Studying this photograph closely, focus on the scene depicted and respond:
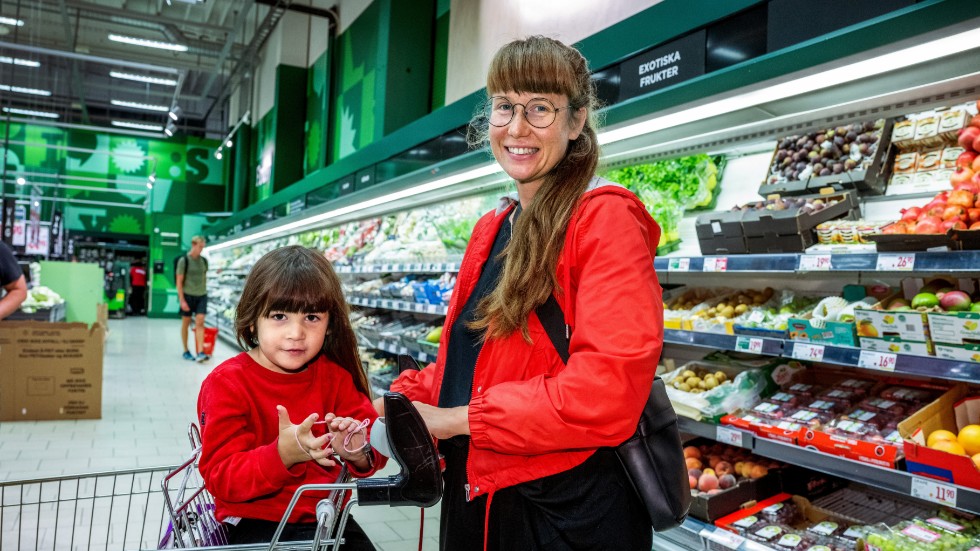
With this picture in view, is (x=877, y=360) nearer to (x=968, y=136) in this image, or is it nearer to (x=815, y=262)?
(x=815, y=262)

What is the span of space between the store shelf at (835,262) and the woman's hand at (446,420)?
163 centimetres

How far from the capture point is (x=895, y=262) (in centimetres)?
207

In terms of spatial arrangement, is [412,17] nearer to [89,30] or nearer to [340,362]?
[340,362]

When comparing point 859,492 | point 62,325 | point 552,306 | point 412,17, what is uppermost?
point 412,17

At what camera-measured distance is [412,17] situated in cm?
703

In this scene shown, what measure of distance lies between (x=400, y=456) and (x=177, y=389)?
7071 millimetres

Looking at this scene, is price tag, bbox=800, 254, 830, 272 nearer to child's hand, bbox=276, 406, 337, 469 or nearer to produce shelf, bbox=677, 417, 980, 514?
produce shelf, bbox=677, 417, 980, 514

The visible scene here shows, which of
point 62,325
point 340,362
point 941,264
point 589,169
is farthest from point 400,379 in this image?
point 62,325

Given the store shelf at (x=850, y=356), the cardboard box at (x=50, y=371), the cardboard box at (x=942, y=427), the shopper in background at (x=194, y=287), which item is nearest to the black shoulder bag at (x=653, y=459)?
the cardboard box at (x=942, y=427)

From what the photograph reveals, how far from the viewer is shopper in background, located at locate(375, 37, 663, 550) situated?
103 centimetres

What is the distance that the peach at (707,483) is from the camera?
2.67m

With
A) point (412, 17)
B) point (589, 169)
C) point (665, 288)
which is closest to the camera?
point (589, 169)

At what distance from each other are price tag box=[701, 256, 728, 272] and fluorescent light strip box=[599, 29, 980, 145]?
1.86ft

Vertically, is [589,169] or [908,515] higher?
[589,169]
